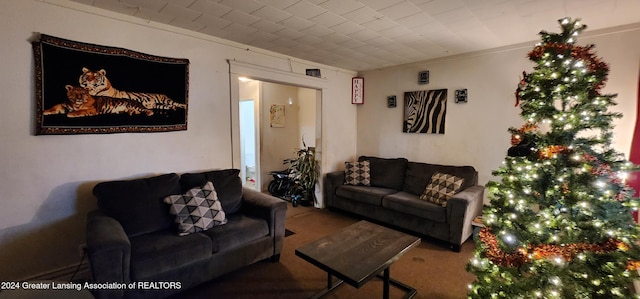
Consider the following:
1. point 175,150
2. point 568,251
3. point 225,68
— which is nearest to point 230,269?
point 175,150

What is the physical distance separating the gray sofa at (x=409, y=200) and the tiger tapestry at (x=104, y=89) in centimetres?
231

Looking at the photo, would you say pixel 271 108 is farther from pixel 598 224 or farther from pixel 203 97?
pixel 598 224

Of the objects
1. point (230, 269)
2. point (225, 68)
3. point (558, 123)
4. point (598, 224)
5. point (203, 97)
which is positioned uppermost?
point (225, 68)

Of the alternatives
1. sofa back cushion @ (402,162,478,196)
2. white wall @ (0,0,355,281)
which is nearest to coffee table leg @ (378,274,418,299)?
sofa back cushion @ (402,162,478,196)

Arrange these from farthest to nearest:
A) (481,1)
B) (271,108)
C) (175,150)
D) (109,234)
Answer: (271,108) → (175,150) → (481,1) → (109,234)

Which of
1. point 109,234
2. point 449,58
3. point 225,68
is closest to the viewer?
point 109,234

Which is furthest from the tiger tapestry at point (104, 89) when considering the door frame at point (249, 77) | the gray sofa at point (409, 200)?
the gray sofa at point (409, 200)

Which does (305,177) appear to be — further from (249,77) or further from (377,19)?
(377,19)

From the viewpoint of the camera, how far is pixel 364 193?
3.65 metres

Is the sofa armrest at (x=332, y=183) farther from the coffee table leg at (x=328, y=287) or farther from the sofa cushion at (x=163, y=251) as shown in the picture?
the sofa cushion at (x=163, y=251)

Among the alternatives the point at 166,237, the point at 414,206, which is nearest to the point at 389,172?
the point at 414,206

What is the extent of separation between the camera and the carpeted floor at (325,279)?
2162 mm

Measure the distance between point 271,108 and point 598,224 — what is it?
4.64 m

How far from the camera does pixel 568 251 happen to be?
1514mm
